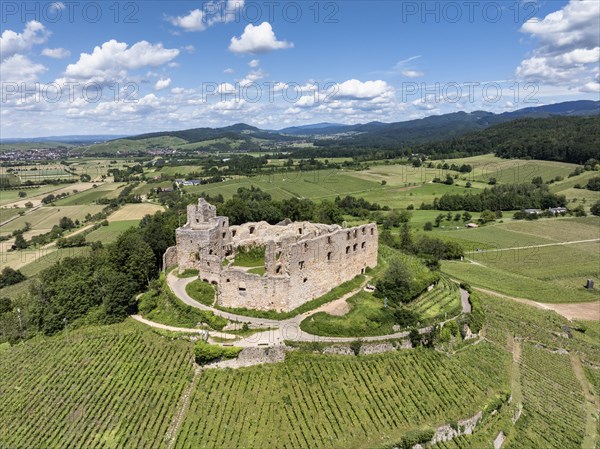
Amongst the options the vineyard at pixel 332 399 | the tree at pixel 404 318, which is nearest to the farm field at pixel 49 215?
the vineyard at pixel 332 399

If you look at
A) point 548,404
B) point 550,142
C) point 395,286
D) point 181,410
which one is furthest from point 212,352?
point 550,142

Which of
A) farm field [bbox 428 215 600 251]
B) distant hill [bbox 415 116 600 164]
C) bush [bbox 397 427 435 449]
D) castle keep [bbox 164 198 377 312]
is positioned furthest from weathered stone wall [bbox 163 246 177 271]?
distant hill [bbox 415 116 600 164]

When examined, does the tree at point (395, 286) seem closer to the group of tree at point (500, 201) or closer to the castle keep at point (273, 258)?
the castle keep at point (273, 258)

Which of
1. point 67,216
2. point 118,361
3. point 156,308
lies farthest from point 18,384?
point 67,216

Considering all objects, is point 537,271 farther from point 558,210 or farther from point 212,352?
point 212,352

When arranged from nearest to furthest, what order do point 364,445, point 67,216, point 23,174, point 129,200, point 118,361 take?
1. point 364,445
2. point 118,361
3. point 67,216
4. point 129,200
5. point 23,174

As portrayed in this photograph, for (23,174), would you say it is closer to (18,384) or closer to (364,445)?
(18,384)
